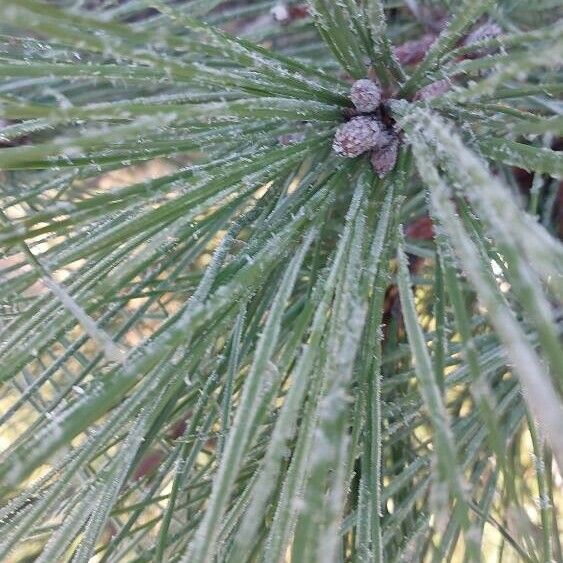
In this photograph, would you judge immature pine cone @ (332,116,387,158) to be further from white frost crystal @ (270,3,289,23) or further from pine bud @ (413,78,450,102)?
white frost crystal @ (270,3,289,23)

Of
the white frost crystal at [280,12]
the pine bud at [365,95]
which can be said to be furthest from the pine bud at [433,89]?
the white frost crystal at [280,12]

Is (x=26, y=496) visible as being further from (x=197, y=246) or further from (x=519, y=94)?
(x=519, y=94)

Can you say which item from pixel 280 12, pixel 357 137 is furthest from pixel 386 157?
pixel 280 12

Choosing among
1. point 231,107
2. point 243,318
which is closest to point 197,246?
point 243,318

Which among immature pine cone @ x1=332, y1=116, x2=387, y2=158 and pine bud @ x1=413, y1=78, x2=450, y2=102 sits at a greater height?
pine bud @ x1=413, y1=78, x2=450, y2=102

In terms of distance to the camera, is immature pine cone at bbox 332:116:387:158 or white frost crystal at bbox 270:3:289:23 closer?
immature pine cone at bbox 332:116:387:158

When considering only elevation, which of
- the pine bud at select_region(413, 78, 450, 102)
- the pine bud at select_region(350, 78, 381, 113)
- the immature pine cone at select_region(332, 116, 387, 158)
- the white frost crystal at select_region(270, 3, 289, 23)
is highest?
the white frost crystal at select_region(270, 3, 289, 23)

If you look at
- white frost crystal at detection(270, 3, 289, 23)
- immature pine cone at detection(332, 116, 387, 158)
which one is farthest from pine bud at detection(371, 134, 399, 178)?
white frost crystal at detection(270, 3, 289, 23)
